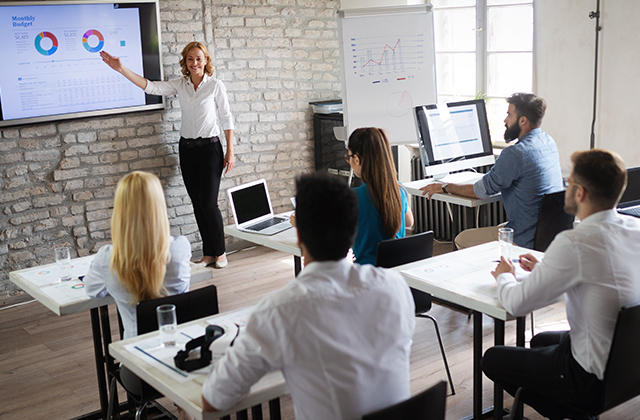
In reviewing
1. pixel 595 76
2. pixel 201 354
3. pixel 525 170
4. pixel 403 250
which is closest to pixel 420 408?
pixel 201 354

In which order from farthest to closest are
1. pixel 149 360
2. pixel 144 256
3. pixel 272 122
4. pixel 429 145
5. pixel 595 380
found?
1. pixel 272 122
2. pixel 429 145
3. pixel 144 256
4. pixel 595 380
5. pixel 149 360

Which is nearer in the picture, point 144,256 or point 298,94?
point 144,256

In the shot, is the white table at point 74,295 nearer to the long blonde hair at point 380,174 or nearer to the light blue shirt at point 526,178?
the long blonde hair at point 380,174

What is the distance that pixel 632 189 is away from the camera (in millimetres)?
3643

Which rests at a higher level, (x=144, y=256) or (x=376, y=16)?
(x=376, y=16)

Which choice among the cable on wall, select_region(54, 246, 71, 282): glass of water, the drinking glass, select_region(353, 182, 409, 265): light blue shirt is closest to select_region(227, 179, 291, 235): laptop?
select_region(353, 182, 409, 265): light blue shirt

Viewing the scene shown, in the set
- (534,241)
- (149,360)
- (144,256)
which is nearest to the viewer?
(149,360)

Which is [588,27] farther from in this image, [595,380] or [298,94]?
[595,380]

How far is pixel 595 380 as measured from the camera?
2.13m

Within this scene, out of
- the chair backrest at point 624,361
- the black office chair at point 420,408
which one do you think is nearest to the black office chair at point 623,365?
the chair backrest at point 624,361

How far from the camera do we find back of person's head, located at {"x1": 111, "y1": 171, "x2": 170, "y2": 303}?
2340mm

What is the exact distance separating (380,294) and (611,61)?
360 cm

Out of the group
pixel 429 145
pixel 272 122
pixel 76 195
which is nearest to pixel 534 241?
pixel 429 145

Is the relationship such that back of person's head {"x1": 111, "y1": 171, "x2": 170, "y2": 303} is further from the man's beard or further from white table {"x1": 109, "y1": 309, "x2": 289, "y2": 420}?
the man's beard
